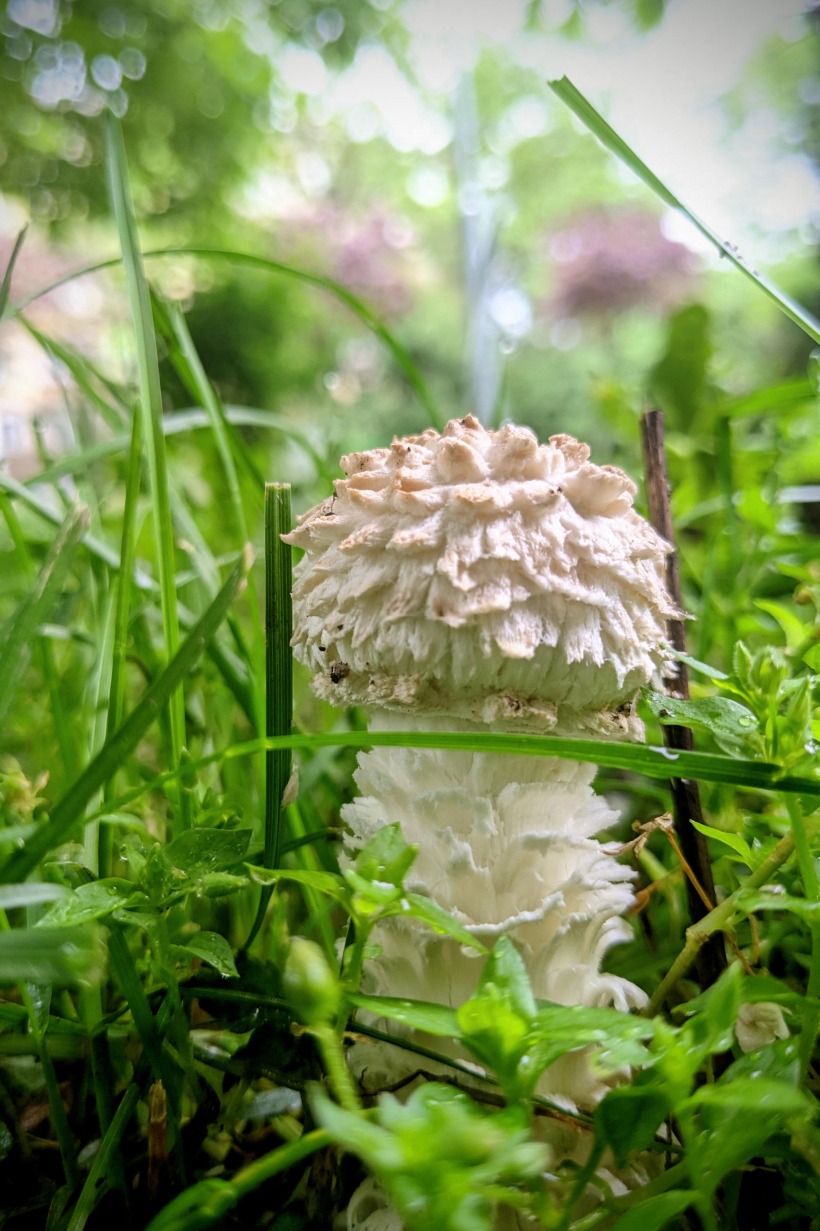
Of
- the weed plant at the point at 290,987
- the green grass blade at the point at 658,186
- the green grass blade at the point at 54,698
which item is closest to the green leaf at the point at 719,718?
the weed plant at the point at 290,987

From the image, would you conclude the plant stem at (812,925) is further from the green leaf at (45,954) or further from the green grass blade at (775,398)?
the green grass blade at (775,398)

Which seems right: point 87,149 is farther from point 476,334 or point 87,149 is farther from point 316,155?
point 316,155

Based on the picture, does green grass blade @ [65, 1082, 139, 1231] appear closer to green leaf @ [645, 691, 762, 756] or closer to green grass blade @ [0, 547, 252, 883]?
green grass blade @ [0, 547, 252, 883]

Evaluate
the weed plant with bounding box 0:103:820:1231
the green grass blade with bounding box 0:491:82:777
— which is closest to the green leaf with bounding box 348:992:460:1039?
the weed plant with bounding box 0:103:820:1231

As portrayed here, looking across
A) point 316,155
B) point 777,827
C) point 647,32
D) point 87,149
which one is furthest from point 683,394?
point 316,155

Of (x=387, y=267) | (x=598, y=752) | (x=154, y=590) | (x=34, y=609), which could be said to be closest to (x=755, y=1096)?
(x=598, y=752)

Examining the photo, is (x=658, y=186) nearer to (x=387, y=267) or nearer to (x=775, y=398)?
(x=775, y=398)

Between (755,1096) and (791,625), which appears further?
(791,625)
